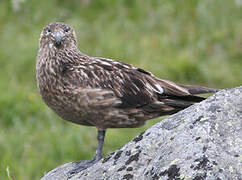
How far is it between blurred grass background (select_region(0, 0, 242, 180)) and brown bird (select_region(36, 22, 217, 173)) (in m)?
1.90

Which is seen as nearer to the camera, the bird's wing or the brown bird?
the brown bird

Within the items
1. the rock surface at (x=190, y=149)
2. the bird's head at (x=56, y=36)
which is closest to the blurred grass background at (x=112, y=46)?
the bird's head at (x=56, y=36)

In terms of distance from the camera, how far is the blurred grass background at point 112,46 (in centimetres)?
761

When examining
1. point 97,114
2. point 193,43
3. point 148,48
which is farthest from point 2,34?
point 97,114

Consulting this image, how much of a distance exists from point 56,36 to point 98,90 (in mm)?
813

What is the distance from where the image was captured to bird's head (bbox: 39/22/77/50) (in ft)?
18.8

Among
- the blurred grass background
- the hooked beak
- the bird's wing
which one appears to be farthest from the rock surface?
the blurred grass background

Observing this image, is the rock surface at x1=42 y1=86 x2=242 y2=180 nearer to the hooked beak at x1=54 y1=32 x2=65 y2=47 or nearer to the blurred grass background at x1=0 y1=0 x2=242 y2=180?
the hooked beak at x1=54 y1=32 x2=65 y2=47

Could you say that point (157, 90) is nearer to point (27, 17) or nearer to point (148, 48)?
A: point (148, 48)

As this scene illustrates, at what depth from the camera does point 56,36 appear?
5695 millimetres

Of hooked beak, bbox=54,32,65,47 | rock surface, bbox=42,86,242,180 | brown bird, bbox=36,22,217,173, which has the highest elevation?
hooked beak, bbox=54,32,65,47

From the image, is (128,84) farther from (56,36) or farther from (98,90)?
(56,36)

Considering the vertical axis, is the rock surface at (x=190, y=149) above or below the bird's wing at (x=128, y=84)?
below

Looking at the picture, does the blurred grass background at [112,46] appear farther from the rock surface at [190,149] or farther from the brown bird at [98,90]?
the rock surface at [190,149]
